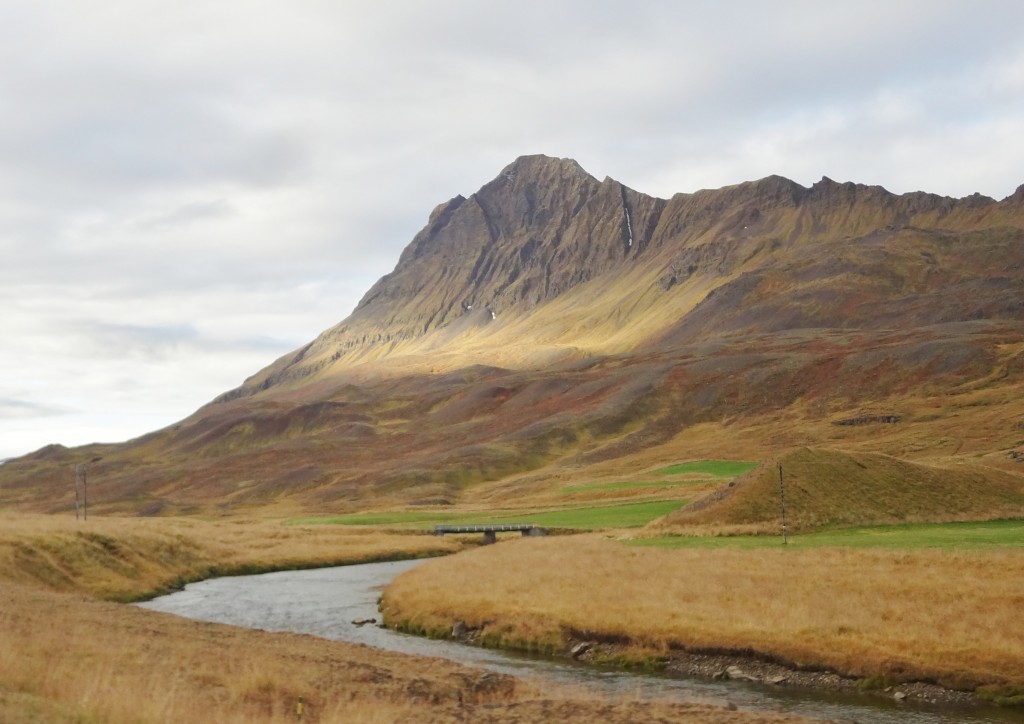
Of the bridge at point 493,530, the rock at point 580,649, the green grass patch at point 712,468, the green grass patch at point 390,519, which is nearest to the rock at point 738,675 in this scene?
the rock at point 580,649

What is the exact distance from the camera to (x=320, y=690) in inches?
976

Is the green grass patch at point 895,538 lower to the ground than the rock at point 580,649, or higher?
higher

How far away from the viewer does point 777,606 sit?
3578 cm

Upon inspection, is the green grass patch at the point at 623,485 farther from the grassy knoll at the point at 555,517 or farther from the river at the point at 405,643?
the river at the point at 405,643

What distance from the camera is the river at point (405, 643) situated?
26.5m

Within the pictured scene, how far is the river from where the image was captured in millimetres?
26547

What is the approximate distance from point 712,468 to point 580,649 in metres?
101

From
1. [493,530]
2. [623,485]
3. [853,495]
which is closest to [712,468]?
[623,485]

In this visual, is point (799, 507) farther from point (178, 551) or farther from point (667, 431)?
point (667, 431)

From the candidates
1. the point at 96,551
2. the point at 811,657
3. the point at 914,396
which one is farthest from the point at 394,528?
the point at 914,396

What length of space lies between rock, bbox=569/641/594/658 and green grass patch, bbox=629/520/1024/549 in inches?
741

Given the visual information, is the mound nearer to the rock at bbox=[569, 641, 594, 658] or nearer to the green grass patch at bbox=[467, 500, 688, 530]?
the green grass patch at bbox=[467, 500, 688, 530]

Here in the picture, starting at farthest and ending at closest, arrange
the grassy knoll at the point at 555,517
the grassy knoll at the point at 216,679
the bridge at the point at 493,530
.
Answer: the grassy knoll at the point at 555,517
the bridge at the point at 493,530
the grassy knoll at the point at 216,679

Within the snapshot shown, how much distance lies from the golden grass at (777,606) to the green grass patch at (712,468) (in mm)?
77714
